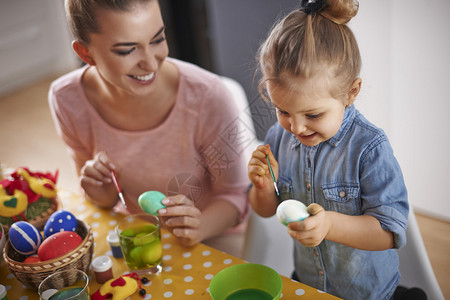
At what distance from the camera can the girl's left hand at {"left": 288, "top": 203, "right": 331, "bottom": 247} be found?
79cm

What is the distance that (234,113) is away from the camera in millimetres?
1328

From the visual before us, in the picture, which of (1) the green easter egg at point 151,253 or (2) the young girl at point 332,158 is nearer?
(2) the young girl at point 332,158

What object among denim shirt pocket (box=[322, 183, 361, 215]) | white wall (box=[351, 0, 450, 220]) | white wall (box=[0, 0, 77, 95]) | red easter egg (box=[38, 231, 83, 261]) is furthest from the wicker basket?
white wall (box=[0, 0, 77, 95])

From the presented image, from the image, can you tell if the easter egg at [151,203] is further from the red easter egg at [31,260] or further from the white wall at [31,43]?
the white wall at [31,43]

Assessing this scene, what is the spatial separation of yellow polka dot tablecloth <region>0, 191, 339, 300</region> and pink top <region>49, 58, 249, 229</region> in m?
0.22

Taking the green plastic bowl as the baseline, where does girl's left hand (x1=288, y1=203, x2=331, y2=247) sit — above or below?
above

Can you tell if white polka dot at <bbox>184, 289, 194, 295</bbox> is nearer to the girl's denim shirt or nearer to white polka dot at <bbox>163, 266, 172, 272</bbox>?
white polka dot at <bbox>163, 266, 172, 272</bbox>

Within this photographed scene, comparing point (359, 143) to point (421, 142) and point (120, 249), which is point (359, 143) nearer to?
point (421, 142)

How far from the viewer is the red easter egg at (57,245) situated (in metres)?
0.98

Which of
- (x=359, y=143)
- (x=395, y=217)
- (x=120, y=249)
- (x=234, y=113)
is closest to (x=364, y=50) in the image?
(x=359, y=143)

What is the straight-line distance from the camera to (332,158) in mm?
916

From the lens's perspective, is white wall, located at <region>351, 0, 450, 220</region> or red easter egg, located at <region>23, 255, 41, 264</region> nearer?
white wall, located at <region>351, 0, 450, 220</region>

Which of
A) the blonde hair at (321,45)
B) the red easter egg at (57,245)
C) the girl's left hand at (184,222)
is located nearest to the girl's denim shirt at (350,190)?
the blonde hair at (321,45)

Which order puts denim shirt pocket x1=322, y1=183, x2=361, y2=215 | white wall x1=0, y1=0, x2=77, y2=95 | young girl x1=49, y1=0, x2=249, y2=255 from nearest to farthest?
denim shirt pocket x1=322, y1=183, x2=361, y2=215
young girl x1=49, y1=0, x2=249, y2=255
white wall x1=0, y1=0, x2=77, y2=95
